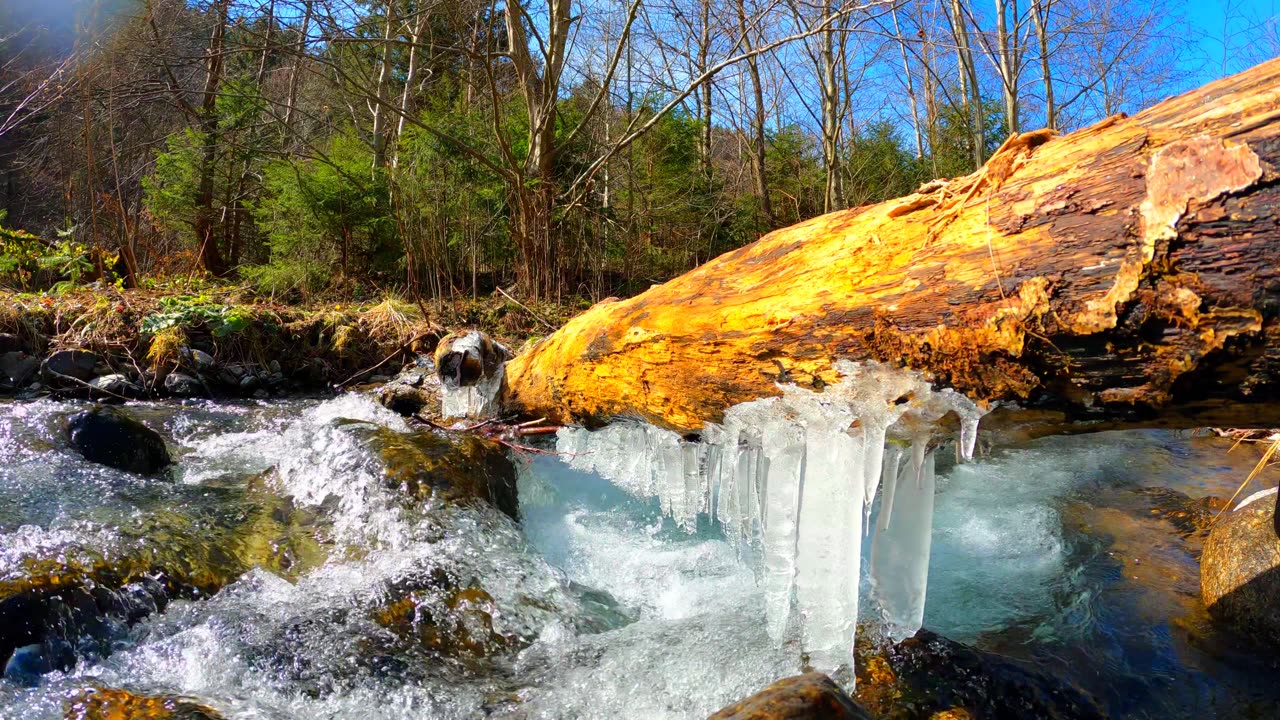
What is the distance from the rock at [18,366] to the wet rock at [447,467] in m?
4.34

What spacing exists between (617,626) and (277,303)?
23.7 feet

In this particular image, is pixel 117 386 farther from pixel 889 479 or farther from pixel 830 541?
pixel 889 479

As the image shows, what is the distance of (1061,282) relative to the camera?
5.65 feet

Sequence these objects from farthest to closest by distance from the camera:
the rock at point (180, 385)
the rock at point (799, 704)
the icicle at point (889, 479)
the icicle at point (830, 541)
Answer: the rock at point (180, 385) → the icicle at point (889, 479) → the icicle at point (830, 541) → the rock at point (799, 704)

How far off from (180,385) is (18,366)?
130 centimetres

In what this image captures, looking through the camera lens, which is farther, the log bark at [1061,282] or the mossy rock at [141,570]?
the mossy rock at [141,570]

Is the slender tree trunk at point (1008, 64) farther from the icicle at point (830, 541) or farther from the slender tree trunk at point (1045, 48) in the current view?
the icicle at point (830, 541)

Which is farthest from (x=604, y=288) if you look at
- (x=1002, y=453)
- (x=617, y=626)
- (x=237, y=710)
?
(x=237, y=710)

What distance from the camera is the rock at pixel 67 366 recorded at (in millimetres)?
6426

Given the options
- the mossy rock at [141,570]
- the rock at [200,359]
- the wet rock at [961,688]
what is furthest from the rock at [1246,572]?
the rock at [200,359]

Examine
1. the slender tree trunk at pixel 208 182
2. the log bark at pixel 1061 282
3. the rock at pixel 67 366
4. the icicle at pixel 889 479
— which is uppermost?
the slender tree trunk at pixel 208 182

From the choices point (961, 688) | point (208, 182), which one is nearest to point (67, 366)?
point (208, 182)

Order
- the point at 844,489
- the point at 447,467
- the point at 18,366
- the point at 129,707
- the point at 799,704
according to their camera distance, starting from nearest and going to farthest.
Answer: the point at 799,704
the point at 129,707
the point at 844,489
the point at 447,467
the point at 18,366

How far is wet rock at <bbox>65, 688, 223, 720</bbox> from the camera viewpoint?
6.92 feet
